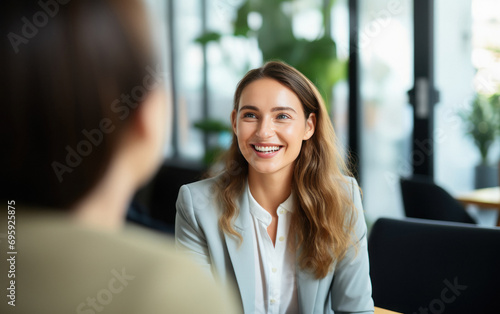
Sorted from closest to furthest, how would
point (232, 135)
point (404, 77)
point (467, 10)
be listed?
point (232, 135)
point (467, 10)
point (404, 77)

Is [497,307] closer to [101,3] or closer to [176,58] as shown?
[101,3]

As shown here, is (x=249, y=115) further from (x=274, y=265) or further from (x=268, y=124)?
(x=274, y=265)

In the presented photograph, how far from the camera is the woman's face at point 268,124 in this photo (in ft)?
2.64

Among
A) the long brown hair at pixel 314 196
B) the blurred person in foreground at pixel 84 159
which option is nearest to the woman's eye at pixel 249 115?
the long brown hair at pixel 314 196

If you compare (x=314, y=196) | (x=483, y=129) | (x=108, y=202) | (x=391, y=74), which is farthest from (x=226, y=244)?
(x=483, y=129)

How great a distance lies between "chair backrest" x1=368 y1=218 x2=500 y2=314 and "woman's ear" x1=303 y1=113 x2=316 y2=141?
1.97 feet

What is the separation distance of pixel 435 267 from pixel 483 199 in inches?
52.2

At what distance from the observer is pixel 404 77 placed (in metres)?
3.12

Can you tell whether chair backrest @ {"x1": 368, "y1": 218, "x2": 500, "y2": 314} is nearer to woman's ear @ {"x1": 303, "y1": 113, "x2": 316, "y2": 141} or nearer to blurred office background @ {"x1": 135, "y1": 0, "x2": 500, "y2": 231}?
woman's ear @ {"x1": 303, "y1": 113, "x2": 316, "y2": 141}

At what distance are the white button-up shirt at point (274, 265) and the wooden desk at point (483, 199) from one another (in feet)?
5.84

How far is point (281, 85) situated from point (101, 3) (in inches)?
22.2

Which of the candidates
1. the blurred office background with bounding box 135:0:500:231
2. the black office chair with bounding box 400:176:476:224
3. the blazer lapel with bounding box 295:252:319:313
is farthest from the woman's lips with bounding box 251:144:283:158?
the blurred office background with bounding box 135:0:500:231

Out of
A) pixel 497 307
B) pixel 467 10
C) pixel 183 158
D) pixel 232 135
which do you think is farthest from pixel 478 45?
pixel 183 158

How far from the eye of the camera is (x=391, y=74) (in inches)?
126
